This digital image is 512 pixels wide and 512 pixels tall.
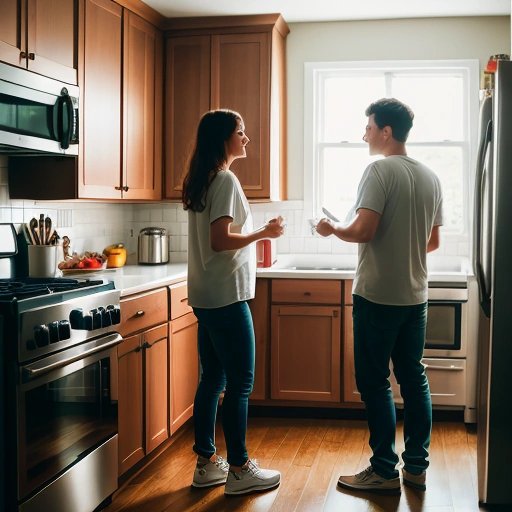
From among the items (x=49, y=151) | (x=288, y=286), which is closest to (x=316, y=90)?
(x=288, y=286)

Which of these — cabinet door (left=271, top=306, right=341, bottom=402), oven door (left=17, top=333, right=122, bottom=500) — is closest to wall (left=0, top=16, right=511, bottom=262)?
cabinet door (left=271, top=306, right=341, bottom=402)

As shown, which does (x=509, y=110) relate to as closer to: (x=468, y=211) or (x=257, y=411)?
(x=468, y=211)

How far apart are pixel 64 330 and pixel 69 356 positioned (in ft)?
0.37

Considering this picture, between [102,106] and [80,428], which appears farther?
[102,106]

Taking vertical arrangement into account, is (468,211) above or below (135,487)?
above

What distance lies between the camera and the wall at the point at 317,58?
182 inches

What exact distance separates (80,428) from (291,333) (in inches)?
70.0

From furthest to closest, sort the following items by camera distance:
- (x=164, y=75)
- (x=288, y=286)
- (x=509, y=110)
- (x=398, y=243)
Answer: (x=164, y=75), (x=288, y=286), (x=398, y=243), (x=509, y=110)

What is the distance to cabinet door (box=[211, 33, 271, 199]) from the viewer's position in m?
4.46

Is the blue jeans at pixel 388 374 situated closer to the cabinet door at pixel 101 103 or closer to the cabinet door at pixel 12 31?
the cabinet door at pixel 101 103

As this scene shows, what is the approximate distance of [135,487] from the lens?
3201mm

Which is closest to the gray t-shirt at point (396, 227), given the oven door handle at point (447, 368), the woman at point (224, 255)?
the woman at point (224, 255)

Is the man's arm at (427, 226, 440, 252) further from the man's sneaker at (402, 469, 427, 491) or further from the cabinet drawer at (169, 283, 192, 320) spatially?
the cabinet drawer at (169, 283, 192, 320)

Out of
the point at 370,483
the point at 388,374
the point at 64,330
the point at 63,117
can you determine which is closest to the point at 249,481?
the point at 370,483
